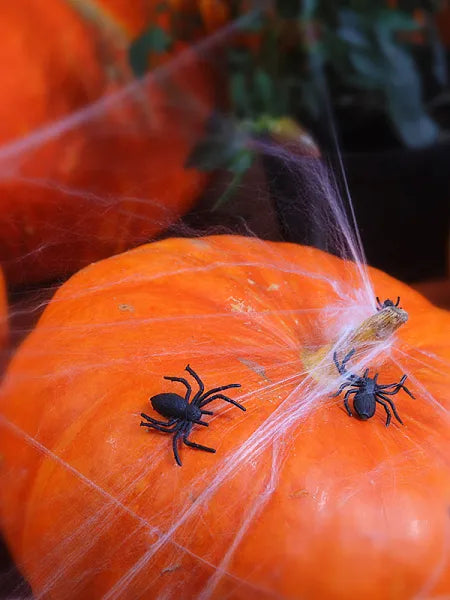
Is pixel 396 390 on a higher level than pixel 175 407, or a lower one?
lower

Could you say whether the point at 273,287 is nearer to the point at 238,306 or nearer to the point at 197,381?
the point at 238,306

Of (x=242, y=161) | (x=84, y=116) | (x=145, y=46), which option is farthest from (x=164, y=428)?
(x=145, y=46)

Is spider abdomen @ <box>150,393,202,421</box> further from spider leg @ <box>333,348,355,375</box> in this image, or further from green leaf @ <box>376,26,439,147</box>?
green leaf @ <box>376,26,439,147</box>

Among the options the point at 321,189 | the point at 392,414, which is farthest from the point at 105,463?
the point at 321,189

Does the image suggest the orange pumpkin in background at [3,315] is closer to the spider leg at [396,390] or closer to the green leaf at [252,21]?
the spider leg at [396,390]

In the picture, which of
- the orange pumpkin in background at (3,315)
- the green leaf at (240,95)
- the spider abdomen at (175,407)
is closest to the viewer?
the spider abdomen at (175,407)

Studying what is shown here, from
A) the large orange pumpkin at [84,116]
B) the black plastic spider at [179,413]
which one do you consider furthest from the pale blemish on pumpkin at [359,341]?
the large orange pumpkin at [84,116]

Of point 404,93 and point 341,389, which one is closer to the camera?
point 341,389
